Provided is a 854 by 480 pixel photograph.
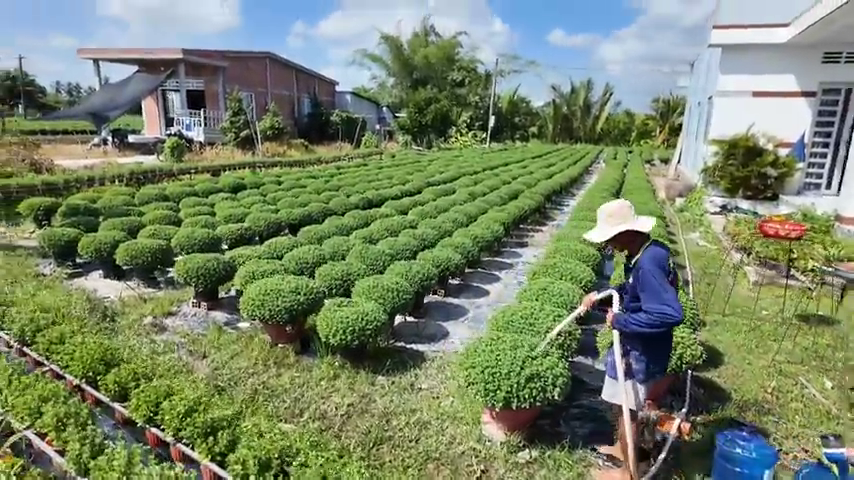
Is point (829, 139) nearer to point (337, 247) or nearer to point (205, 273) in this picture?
point (337, 247)

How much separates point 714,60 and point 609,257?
999 cm

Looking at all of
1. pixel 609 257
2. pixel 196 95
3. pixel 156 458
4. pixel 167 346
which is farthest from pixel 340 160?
A: pixel 156 458

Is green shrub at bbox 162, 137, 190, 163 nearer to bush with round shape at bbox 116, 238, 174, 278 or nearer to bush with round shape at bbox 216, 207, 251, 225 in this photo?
bush with round shape at bbox 216, 207, 251, 225

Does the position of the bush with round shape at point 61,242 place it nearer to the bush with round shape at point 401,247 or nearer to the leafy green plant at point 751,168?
the bush with round shape at point 401,247

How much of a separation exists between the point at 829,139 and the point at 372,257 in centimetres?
1192

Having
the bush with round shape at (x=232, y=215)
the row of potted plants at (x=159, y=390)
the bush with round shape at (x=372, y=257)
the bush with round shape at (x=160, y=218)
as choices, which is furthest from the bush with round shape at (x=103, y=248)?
the bush with round shape at (x=372, y=257)

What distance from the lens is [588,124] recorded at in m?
39.7

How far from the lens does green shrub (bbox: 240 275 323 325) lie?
500 centimetres

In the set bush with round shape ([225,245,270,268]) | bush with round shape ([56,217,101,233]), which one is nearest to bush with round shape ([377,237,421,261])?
bush with round shape ([225,245,270,268])

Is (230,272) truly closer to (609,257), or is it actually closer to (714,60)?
(609,257)

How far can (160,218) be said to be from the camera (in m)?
8.59

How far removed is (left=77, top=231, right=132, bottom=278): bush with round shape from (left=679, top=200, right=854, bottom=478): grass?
6913 millimetres

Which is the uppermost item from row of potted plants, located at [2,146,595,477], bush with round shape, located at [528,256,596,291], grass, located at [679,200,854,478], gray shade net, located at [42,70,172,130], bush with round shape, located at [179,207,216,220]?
gray shade net, located at [42,70,172,130]

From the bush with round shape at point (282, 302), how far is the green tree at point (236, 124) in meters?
18.8
